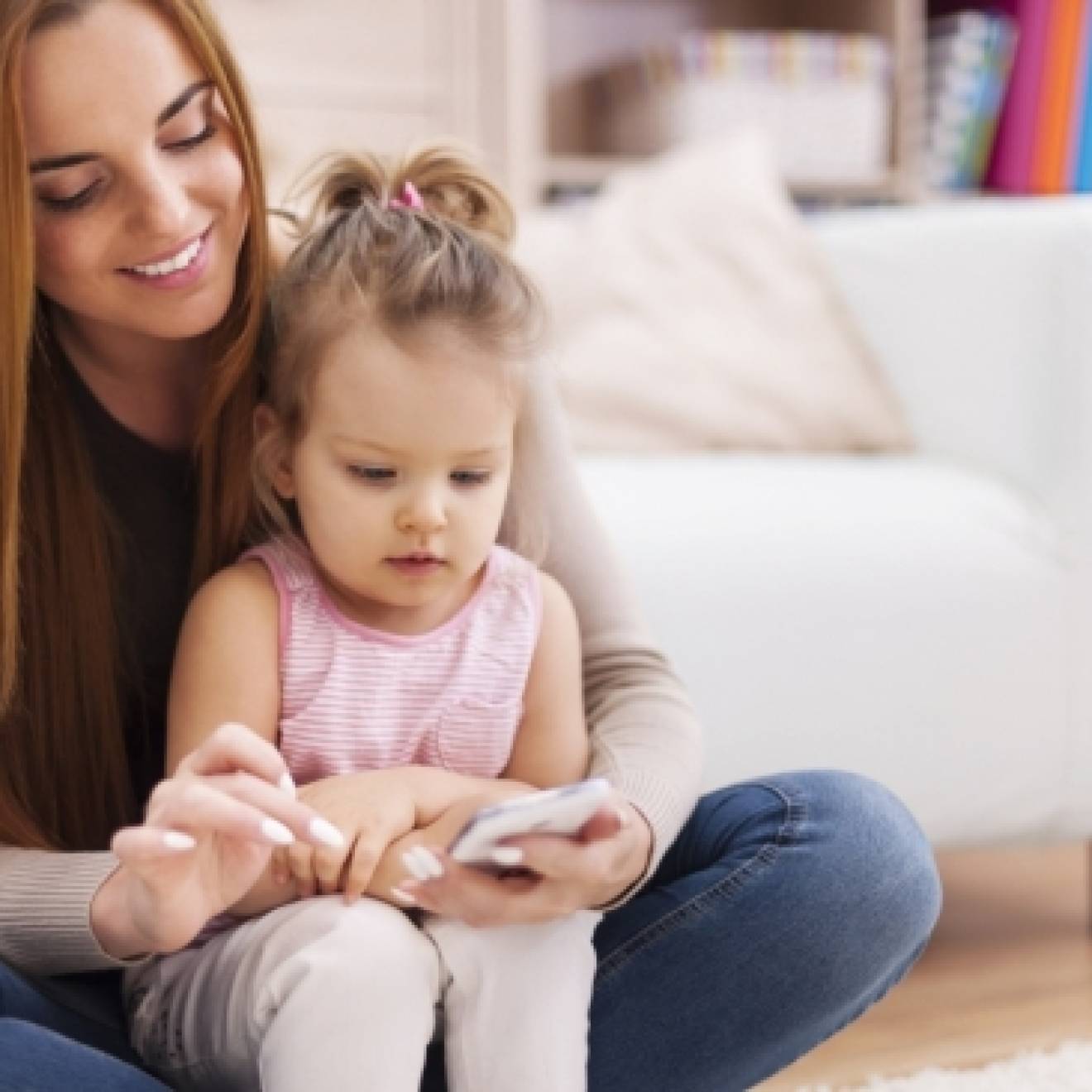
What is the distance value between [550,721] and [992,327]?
3.03ft

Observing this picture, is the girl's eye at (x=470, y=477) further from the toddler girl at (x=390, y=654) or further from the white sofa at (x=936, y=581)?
the white sofa at (x=936, y=581)

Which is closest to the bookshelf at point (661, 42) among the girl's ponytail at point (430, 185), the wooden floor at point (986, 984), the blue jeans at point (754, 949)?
the wooden floor at point (986, 984)

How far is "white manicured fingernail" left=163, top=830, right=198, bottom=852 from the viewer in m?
0.91

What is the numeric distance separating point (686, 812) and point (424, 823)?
0.59ft

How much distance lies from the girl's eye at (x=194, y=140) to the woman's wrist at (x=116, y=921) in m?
0.41

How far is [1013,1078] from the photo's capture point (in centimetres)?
150

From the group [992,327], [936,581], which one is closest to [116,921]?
[936,581]

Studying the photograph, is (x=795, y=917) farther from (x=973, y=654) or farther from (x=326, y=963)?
(x=973, y=654)

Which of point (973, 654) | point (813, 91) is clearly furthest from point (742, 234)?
point (813, 91)

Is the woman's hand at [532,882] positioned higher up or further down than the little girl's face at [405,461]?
further down

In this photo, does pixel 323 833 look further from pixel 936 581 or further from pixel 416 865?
pixel 936 581

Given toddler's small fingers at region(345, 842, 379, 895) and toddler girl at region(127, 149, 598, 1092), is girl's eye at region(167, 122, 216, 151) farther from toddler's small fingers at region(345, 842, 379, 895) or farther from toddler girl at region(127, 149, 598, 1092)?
toddler's small fingers at region(345, 842, 379, 895)

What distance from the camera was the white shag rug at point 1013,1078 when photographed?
1.48 m

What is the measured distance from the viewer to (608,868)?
3.29ft
